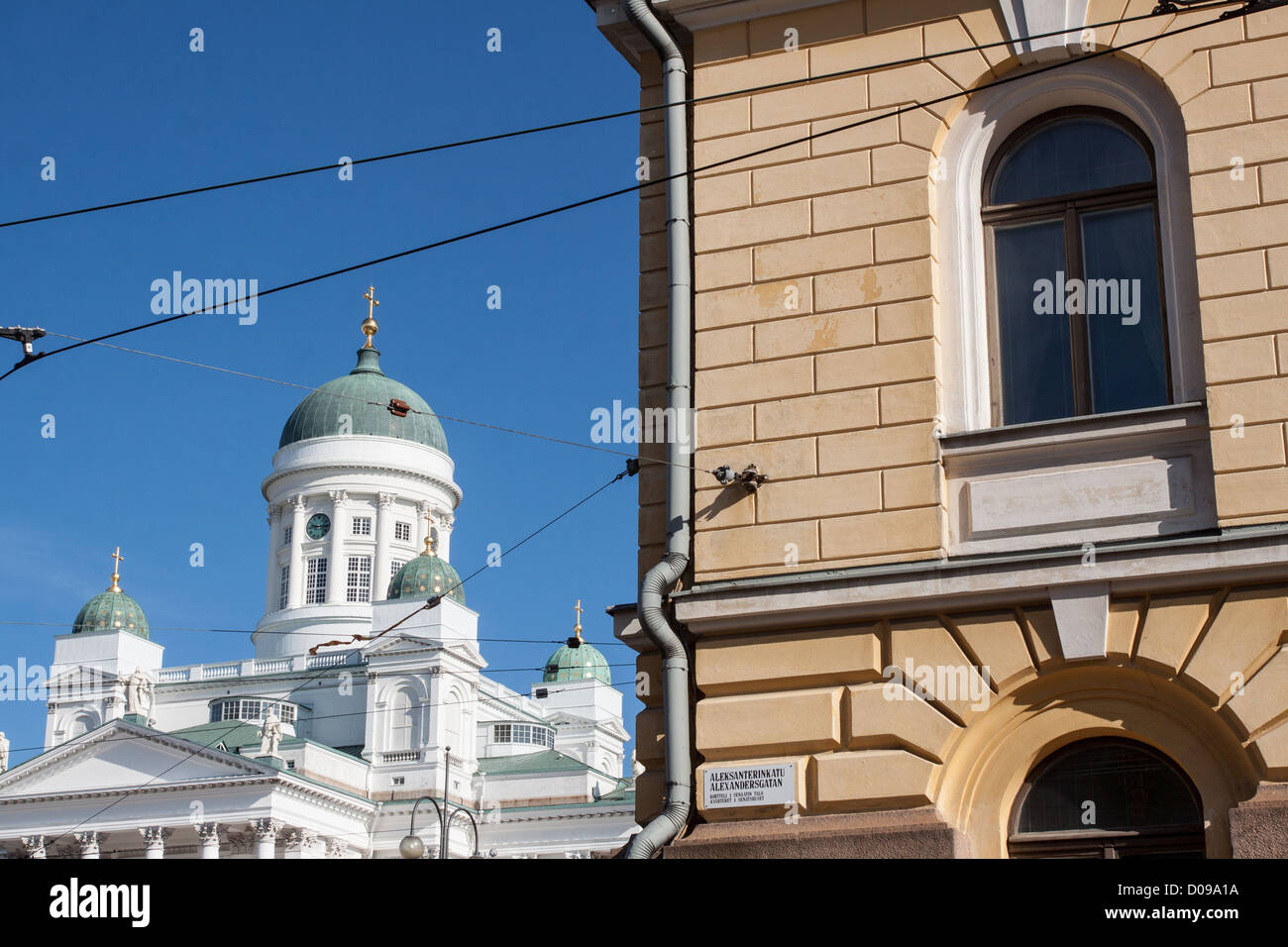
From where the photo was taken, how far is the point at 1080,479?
34.2 ft

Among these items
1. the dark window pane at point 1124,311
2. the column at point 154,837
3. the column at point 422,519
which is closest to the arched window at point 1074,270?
the dark window pane at point 1124,311

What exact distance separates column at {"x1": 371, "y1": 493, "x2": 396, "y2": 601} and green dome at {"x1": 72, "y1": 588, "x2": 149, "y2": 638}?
9.98 meters

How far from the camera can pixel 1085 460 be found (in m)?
10.5

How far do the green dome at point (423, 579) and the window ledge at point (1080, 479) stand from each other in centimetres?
6336

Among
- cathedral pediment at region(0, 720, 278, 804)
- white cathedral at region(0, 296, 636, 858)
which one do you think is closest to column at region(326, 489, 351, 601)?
white cathedral at region(0, 296, 636, 858)

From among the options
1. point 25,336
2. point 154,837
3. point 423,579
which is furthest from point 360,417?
point 25,336

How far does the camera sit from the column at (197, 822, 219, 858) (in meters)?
62.0

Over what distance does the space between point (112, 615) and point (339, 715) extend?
1203cm

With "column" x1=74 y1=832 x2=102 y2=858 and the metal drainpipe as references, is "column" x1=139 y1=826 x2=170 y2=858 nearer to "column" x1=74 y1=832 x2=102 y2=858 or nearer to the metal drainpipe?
"column" x1=74 y1=832 x2=102 y2=858

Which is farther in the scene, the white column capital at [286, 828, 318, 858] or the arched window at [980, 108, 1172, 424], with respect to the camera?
the white column capital at [286, 828, 318, 858]
